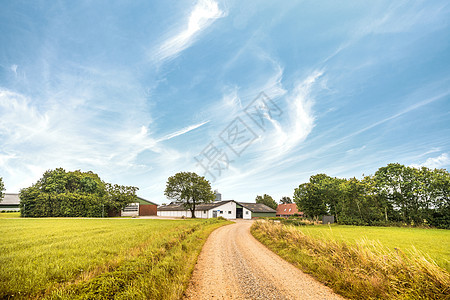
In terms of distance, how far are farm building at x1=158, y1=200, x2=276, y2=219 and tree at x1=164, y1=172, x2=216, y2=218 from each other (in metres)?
5.05

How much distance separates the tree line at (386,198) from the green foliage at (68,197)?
4463 cm

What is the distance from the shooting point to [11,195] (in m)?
69.4

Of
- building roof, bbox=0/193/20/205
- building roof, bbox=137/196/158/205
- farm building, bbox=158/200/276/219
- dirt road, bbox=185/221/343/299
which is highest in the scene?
building roof, bbox=0/193/20/205

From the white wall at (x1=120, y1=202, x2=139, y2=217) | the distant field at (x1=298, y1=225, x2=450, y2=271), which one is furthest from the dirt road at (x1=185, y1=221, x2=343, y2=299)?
the white wall at (x1=120, y1=202, x2=139, y2=217)

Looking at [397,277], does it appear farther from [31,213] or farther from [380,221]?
[31,213]

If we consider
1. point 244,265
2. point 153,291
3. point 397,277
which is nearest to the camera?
point 153,291

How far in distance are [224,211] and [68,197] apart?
116ft

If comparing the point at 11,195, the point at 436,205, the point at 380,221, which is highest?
the point at 11,195

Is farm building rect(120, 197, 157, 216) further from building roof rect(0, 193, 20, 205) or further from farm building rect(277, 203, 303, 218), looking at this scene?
farm building rect(277, 203, 303, 218)

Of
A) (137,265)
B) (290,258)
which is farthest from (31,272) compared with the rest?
(290,258)

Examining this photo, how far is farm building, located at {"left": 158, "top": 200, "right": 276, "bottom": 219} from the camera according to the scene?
53.1 m

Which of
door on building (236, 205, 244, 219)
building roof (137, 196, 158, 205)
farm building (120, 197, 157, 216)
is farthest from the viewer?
building roof (137, 196, 158, 205)

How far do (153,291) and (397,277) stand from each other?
6.39m

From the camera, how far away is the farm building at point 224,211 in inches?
2092
